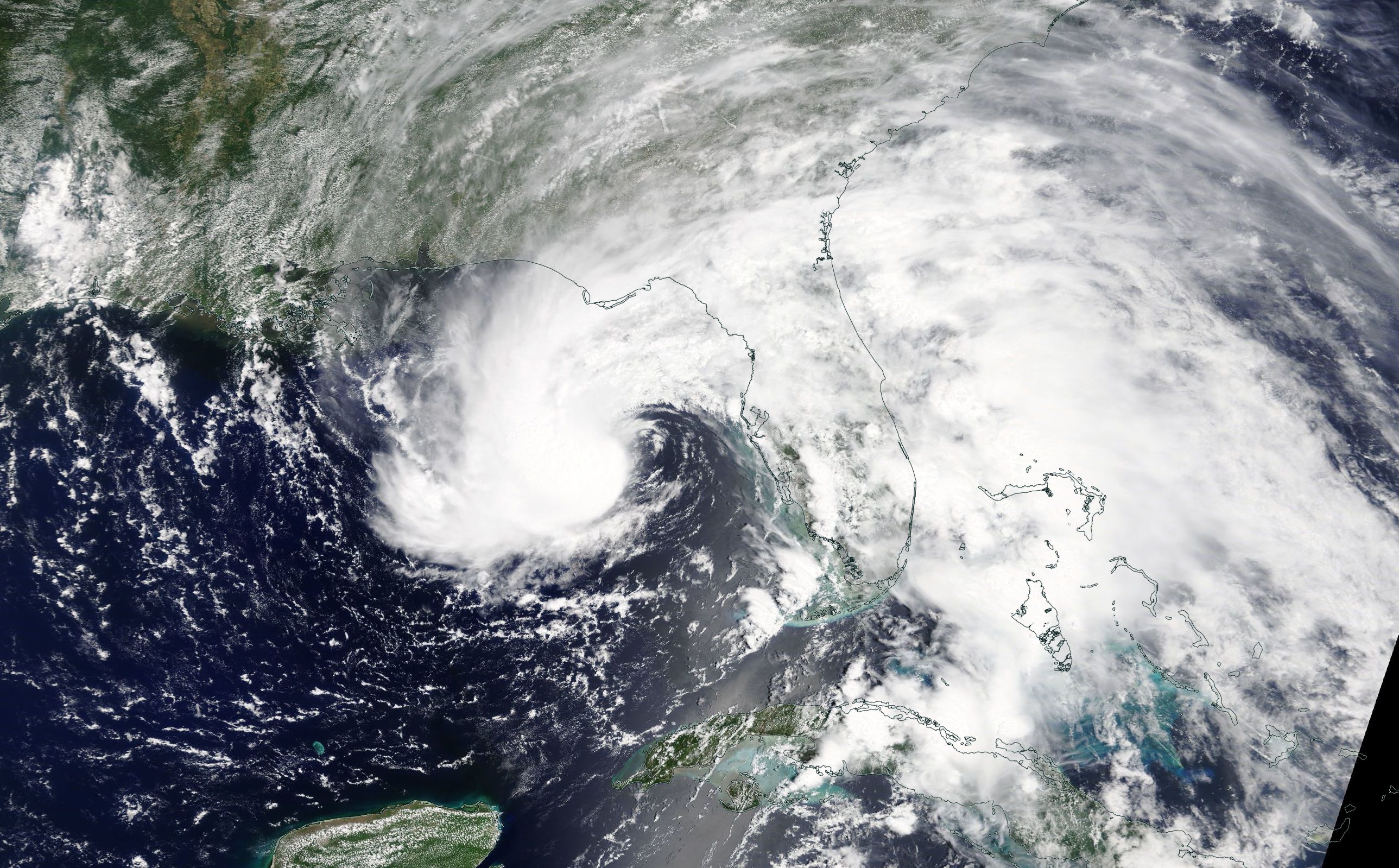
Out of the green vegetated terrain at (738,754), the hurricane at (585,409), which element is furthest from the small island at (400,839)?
the green vegetated terrain at (738,754)

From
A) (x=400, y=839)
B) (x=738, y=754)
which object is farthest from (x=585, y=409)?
(x=400, y=839)

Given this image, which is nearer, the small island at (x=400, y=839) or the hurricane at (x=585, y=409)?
the hurricane at (x=585, y=409)

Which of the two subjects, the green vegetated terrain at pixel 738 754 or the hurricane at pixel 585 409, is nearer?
the hurricane at pixel 585 409

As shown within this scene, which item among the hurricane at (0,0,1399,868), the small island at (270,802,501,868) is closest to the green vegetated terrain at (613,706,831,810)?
the hurricane at (0,0,1399,868)

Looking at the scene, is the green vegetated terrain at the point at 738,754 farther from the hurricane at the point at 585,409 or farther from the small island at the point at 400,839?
the small island at the point at 400,839

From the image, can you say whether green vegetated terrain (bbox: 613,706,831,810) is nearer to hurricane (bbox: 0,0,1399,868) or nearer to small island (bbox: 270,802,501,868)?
hurricane (bbox: 0,0,1399,868)

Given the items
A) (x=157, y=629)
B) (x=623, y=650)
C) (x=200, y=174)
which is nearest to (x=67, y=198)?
(x=200, y=174)

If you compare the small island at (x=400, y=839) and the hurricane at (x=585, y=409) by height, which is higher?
the hurricane at (x=585, y=409)

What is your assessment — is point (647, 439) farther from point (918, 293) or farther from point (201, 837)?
point (201, 837)

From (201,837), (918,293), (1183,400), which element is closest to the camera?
(1183,400)
